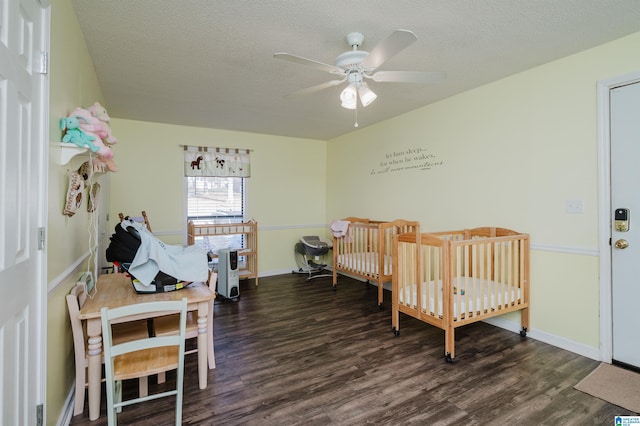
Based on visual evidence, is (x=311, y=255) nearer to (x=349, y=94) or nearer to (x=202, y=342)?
(x=202, y=342)

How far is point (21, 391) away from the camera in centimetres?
120

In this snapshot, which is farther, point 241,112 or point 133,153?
point 133,153

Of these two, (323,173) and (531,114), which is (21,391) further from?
(323,173)

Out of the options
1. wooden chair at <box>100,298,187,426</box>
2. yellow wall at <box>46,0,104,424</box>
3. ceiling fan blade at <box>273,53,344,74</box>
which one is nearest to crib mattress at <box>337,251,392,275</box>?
ceiling fan blade at <box>273,53,344,74</box>

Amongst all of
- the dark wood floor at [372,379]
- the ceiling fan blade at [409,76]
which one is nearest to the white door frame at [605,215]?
the dark wood floor at [372,379]

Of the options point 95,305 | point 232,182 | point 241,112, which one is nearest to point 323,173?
point 232,182

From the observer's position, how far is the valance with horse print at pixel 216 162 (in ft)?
15.3

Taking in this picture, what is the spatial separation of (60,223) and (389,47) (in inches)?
81.0

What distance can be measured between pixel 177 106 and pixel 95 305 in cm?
263

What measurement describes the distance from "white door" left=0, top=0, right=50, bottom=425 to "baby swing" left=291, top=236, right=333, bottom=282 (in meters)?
3.78

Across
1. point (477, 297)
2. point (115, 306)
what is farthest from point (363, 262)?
point (115, 306)

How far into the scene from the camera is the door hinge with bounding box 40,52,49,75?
136cm

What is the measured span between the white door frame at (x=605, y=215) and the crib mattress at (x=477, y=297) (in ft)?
1.93

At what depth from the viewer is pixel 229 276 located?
3.96 metres
